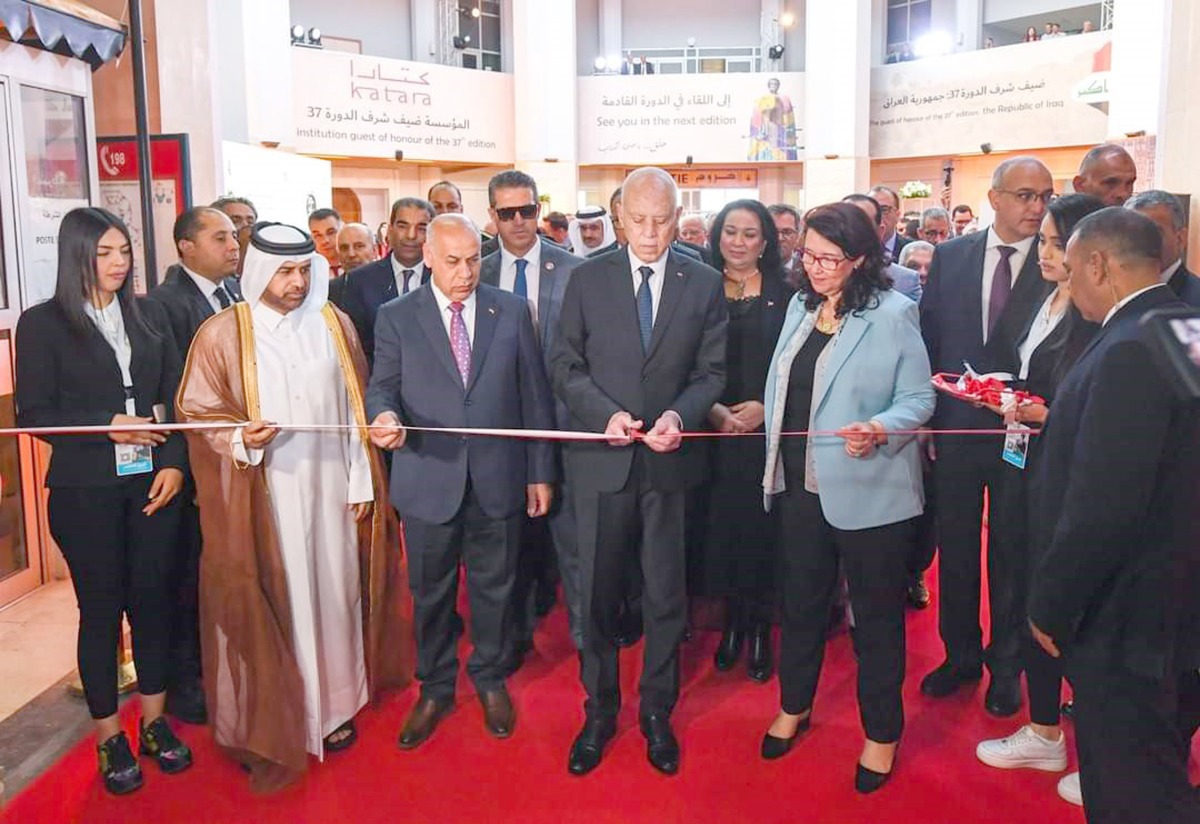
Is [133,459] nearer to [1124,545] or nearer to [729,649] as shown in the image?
[729,649]

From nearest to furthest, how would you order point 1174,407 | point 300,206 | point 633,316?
point 1174,407 < point 633,316 < point 300,206

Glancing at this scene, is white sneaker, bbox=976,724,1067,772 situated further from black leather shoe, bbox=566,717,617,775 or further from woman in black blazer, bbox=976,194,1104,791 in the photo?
black leather shoe, bbox=566,717,617,775

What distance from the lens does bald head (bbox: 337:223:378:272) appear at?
18.1 feet

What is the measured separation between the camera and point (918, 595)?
185 inches

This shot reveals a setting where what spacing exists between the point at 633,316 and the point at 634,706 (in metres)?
1.51

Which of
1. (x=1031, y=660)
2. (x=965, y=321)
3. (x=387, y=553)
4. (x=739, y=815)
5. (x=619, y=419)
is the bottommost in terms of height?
(x=739, y=815)

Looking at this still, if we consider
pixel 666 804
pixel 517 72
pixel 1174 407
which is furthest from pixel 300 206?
pixel 1174 407

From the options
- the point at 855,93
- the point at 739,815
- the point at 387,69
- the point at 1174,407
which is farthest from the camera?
the point at 855,93

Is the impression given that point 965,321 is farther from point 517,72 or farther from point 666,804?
point 517,72

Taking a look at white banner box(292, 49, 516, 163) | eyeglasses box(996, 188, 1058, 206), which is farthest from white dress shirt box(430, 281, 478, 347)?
white banner box(292, 49, 516, 163)

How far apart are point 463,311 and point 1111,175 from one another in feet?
8.09

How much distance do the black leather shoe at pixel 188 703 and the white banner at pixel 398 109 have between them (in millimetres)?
13521

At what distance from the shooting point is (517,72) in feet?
58.6

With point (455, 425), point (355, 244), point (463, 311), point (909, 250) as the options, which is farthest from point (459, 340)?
point (909, 250)
